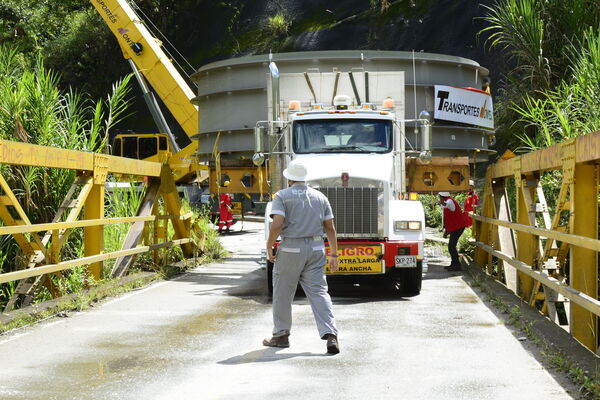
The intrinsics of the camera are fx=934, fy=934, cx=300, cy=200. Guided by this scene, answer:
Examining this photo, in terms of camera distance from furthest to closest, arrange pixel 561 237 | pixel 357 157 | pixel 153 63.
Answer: pixel 153 63
pixel 357 157
pixel 561 237

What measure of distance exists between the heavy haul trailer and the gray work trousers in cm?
420

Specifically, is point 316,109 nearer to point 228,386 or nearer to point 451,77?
point 451,77

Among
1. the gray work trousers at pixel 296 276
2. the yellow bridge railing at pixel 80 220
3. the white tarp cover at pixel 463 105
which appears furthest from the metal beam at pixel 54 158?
the white tarp cover at pixel 463 105

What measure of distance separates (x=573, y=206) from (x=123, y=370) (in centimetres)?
471

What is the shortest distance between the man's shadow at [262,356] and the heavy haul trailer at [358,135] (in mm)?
4590

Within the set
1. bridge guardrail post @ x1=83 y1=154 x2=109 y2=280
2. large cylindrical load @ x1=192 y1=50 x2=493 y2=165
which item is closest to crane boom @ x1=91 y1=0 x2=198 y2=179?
large cylindrical load @ x1=192 y1=50 x2=493 y2=165

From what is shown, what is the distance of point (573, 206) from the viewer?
9.41 metres

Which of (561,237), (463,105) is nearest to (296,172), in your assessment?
(561,237)

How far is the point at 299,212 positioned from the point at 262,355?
1429mm

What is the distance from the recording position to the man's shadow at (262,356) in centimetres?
839

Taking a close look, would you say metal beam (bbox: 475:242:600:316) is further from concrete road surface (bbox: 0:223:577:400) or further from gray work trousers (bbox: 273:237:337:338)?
gray work trousers (bbox: 273:237:337:338)

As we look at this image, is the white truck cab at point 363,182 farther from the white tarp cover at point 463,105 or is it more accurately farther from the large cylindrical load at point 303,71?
the white tarp cover at point 463,105

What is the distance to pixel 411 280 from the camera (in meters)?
13.8

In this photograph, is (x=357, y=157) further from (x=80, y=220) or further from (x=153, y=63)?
(x=153, y=63)
